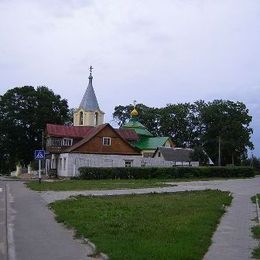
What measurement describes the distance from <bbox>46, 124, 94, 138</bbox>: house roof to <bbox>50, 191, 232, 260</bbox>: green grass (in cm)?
4559

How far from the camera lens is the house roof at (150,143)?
284ft

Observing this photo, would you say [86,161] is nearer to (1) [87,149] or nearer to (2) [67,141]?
(1) [87,149]

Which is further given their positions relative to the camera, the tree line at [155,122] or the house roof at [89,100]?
the tree line at [155,122]

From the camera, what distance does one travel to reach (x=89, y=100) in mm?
80312

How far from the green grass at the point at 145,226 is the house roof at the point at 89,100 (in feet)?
189

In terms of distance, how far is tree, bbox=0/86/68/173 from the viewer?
88.0 metres

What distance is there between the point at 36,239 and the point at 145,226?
2.95 metres

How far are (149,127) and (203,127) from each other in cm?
1109

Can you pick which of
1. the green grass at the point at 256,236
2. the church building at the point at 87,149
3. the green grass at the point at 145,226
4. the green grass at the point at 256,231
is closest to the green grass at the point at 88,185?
the green grass at the point at 145,226

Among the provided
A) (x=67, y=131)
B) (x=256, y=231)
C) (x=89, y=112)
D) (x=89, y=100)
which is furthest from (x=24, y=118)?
(x=256, y=231)

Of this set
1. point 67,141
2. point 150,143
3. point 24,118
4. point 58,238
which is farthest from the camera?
point 24,118

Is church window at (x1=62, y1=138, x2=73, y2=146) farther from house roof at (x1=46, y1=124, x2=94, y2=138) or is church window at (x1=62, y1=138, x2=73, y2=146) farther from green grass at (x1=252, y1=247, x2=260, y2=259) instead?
green grass at (x1=252, y1=247, x2=260, y2=259)

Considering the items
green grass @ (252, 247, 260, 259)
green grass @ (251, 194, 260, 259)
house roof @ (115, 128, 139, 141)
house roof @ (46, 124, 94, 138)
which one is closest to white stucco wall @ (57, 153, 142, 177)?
house roof @ (46, 124, 94, 138)

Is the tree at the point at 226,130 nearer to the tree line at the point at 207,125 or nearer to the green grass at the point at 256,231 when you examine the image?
the tree line at the point at 207,125
